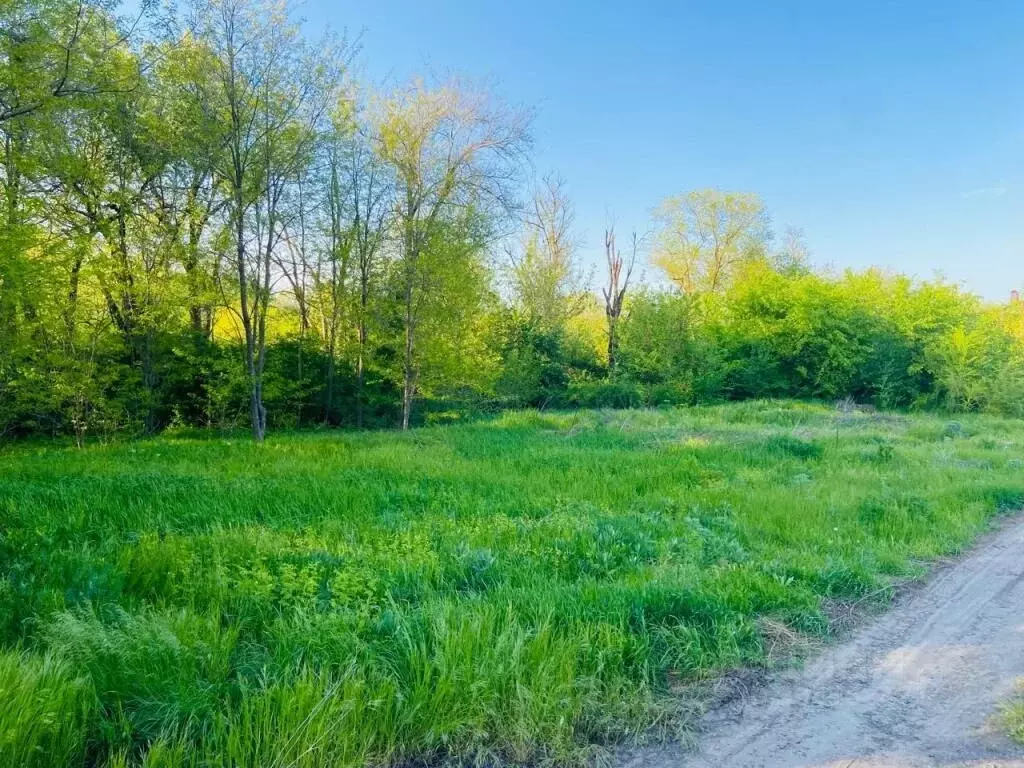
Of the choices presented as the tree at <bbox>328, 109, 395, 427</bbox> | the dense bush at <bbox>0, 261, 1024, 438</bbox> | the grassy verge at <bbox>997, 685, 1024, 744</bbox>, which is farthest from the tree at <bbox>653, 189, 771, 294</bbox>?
the grassy verge at <bbox>997, 685, 1024, 744</bbox>

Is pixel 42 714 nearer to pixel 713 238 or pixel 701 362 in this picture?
pixel 701 362

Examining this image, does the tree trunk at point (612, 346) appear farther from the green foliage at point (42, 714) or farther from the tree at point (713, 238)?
the green foliage at point (42, 714)

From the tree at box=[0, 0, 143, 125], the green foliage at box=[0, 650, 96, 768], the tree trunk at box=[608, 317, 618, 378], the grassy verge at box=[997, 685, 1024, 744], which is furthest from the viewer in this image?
the tree trunk at box=[608, 317, 618, 378]

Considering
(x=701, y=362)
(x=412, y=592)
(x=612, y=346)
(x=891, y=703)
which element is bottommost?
(x=891, y=703)

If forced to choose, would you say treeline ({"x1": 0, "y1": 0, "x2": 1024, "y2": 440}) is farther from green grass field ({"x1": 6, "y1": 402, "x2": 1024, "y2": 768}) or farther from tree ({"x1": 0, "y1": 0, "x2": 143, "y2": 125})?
green grass field ({"x1": 6, "y1": 402, "x2": 1024, "y2": 768})

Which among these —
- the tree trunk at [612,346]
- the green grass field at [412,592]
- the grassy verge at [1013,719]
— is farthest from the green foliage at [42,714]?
the tree trunk at [612,346]

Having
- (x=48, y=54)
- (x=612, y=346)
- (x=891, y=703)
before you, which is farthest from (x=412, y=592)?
(x=612, y=346)

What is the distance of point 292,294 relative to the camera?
20.4 meters

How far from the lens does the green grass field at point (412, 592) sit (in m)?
2.73

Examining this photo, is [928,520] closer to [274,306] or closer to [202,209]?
[202,209]

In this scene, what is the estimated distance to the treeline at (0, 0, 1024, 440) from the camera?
1143 cm

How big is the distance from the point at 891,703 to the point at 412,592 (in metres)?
3.08

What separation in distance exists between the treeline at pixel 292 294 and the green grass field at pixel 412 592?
5.26 metres

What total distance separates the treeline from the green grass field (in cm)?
526
